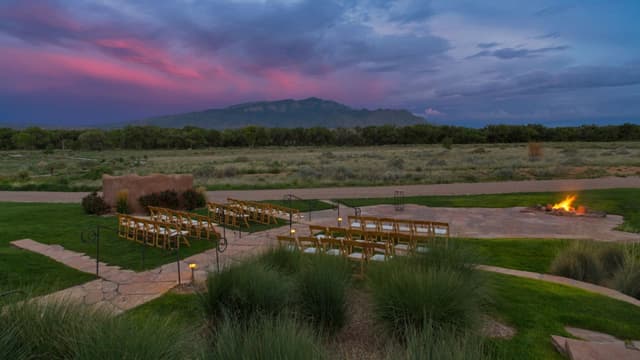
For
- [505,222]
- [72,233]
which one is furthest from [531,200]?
[72,233]

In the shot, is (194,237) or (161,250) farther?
(194,237)

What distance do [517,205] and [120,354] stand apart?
53.7 feet

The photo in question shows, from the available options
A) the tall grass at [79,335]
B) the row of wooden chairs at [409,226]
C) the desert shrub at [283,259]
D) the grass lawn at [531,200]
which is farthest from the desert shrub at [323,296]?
the grass lawn at [531,200]

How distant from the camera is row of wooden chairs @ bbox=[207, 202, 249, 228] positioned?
40.7 feet

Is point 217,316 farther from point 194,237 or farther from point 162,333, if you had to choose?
point 194,237

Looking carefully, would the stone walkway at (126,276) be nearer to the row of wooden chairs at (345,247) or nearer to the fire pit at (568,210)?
the row of wooden chairs at (345,247)

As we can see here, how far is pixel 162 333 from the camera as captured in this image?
3.14 m

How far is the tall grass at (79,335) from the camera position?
9.52ft

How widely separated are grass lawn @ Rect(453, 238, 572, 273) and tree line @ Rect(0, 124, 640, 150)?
78.3 meters

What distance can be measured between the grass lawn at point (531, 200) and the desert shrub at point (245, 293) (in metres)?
11.9

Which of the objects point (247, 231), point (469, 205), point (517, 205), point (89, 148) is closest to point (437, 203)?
point (469, 205)

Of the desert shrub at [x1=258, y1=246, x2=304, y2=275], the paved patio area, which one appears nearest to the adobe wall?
the paved patio area

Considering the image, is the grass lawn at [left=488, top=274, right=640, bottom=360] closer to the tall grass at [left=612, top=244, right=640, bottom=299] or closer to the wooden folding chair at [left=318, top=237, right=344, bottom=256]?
the tall grass at [left=612, top=244, right=640, bottom=299]

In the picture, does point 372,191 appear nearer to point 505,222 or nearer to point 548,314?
point 505,222
